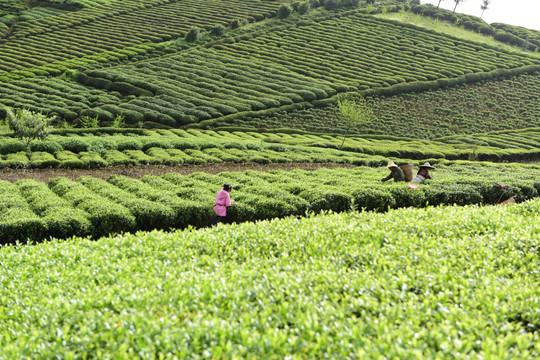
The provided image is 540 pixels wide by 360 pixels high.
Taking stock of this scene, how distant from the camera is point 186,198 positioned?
18781 millimetres

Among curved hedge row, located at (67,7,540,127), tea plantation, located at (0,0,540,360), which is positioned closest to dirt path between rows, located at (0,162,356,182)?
tea plantation, located at (0,0,540,360)

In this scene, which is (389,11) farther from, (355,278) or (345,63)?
(355,278)

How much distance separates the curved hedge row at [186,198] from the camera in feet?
49.4

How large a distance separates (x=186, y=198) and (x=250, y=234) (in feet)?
26.5

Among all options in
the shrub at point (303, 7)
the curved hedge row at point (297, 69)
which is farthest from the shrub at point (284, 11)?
the curved hedge row at point (297, 69)

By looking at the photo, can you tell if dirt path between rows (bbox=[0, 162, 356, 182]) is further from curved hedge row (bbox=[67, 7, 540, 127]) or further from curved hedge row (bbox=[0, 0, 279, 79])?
curved hedge row (bbox=[0, 0, 279, 79])

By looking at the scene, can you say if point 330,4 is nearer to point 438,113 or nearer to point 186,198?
point 438,113

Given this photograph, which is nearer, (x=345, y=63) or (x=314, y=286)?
(x=314, y=286)

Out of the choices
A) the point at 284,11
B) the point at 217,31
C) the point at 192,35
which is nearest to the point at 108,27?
the point at 192,35

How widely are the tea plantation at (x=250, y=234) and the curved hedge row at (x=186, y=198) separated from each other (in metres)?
0.09

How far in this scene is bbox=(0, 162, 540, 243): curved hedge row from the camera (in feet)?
49.4

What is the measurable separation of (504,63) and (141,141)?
7936 cm

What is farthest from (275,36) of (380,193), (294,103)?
(380,193)

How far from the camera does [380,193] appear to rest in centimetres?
1877
